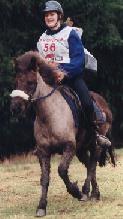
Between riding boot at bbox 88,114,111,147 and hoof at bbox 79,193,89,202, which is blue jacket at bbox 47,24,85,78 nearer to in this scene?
riding boot at bbox 88,114,111,147

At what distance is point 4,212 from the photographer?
1062cm

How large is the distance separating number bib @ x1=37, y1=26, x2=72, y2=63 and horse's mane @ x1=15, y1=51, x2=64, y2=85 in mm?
492

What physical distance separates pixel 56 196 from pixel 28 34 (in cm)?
1007

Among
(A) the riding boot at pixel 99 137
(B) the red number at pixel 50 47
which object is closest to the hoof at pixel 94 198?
(A) the riding boot at pixel 99 137

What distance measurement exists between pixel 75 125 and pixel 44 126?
60 cm

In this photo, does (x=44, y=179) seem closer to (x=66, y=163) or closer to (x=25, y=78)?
(x=66, y=163)

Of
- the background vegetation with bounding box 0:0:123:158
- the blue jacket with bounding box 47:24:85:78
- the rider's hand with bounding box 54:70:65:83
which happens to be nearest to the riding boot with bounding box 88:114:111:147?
the blue jacket with bounding box 47:24:85:78

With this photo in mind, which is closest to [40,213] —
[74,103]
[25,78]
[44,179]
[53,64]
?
[44,179]

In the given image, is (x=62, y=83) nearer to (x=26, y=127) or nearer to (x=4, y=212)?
(x=4, y=212)

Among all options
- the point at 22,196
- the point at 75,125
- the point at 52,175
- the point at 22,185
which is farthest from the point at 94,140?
the point at 52,175

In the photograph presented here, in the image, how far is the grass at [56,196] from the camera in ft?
33.3

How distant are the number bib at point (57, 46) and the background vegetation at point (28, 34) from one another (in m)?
9.25

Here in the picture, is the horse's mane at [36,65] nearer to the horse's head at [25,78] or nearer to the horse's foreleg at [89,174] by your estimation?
the horse's head at [25,78]

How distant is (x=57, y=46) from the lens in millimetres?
10680
